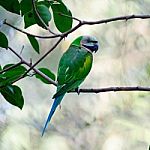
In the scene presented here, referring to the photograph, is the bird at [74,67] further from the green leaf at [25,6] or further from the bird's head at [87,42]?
the green leaf at [25,6]

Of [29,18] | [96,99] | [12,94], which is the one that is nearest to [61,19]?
[29,18]

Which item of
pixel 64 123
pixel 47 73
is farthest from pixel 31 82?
pixel 47 73

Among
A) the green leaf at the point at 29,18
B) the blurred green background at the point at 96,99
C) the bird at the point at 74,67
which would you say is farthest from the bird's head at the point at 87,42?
the blurred green background at the point at 96,99

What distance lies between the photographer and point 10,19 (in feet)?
7.32

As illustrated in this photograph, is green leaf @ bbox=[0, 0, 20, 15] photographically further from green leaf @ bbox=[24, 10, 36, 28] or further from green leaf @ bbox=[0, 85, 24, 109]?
green leaf @ bbox=[0, 85, 24, 109]

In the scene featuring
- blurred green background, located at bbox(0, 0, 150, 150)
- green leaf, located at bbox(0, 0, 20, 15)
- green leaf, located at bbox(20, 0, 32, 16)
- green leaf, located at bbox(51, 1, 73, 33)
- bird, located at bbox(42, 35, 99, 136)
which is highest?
green leaf, located at bbox(0, 0, 20, 15)

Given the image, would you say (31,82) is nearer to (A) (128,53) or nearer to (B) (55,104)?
(A) (128,53)

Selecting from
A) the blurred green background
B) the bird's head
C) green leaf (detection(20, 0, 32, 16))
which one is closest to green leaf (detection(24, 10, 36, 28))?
green leaf (detection(20, 0, 32, 16))

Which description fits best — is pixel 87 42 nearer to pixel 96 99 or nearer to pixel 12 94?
pixel 12 94

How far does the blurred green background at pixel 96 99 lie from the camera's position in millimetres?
2086

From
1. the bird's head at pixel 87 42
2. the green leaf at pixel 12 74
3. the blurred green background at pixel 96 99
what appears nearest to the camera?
the green leaf at pixel 12 74

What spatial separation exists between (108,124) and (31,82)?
0.42m

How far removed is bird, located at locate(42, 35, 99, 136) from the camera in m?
0.88

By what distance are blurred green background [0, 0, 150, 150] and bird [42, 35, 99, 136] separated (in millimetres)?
1129
